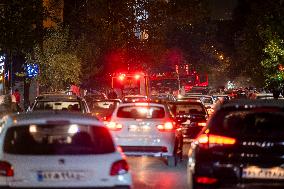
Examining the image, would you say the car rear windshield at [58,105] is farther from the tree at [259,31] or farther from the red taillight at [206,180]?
the tree at [259,31]

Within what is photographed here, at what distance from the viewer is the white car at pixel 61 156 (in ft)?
26.6

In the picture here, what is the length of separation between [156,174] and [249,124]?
5433 millimetres

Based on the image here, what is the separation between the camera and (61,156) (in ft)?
26.9

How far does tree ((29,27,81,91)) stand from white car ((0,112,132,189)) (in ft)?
96.8

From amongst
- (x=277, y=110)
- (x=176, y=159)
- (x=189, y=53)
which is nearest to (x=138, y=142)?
(x=176, y=159)

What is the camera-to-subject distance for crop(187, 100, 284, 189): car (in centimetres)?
962

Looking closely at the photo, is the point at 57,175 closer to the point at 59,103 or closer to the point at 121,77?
the point at 59,103

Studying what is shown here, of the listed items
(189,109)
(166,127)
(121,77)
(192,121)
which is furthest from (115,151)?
(121,77)

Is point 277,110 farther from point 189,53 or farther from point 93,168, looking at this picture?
point 189,53

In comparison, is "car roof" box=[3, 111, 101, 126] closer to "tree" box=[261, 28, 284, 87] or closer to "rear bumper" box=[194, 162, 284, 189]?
"rear bumper" box=[194, 162, 284, 189]

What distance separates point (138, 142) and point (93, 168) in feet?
27.0

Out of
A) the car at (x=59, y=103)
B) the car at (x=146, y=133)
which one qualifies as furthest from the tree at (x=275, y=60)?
the car at (x=146, y=133)

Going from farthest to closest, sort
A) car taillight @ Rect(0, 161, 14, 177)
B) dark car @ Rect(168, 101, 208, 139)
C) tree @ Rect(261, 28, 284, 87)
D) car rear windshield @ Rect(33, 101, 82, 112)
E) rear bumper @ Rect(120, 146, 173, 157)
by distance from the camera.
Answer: tree @ Rect(261, 28, 284, 87) < dark car @ Rect(168, 101, 208, 139) < car rear windshield @ Rect(33, 101, 82, 112) < rear bumper @ Rect(120, 146, 173, 157) < car taillight @ Rect(0, 161, 14, 177)

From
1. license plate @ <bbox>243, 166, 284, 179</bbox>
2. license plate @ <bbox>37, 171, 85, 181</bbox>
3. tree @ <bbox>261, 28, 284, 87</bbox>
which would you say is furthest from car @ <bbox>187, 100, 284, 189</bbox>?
tree @ <bbox>261, 28, 284, 87</bbox>
